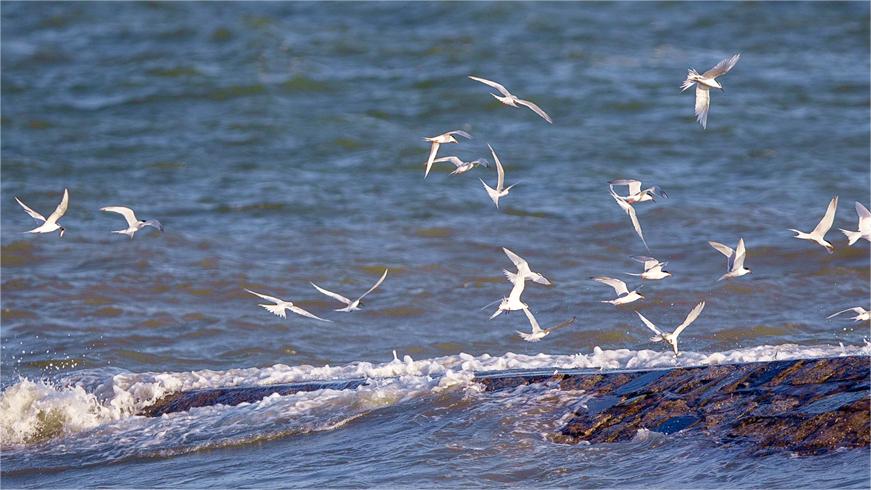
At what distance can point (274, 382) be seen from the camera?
7.68m

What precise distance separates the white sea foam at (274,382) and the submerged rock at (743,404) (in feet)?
2.36

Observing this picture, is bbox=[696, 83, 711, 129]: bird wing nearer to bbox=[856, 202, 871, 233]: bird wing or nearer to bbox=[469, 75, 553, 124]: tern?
bbox=[469, 75, 553, 124]: tern

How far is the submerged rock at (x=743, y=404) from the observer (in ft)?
18.6

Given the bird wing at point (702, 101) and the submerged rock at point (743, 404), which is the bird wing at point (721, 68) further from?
the submerged rock at point (743, 404)

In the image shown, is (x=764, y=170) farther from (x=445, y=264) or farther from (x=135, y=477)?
(x=135, y=477)

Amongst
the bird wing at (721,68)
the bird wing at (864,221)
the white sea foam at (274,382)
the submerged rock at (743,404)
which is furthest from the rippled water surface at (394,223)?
the bird wing at (721,68)

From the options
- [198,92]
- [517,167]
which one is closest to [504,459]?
[517,167]

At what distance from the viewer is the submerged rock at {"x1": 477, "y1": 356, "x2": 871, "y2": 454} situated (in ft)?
18.6

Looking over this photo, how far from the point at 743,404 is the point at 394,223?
22.2 ft

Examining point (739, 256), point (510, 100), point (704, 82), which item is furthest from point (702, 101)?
point (510, 100)

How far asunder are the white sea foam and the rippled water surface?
28 millimetres

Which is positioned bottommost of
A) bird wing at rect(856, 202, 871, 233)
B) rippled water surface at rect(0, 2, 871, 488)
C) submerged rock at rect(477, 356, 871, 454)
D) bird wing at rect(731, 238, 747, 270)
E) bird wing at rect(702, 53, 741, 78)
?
rippled water surface at rect(0, 2, 871, 488)

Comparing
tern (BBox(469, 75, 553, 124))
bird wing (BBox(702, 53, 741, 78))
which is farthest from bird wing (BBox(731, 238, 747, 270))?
tern (BBox(469, 75, 553, 124))

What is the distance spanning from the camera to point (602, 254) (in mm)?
11047
